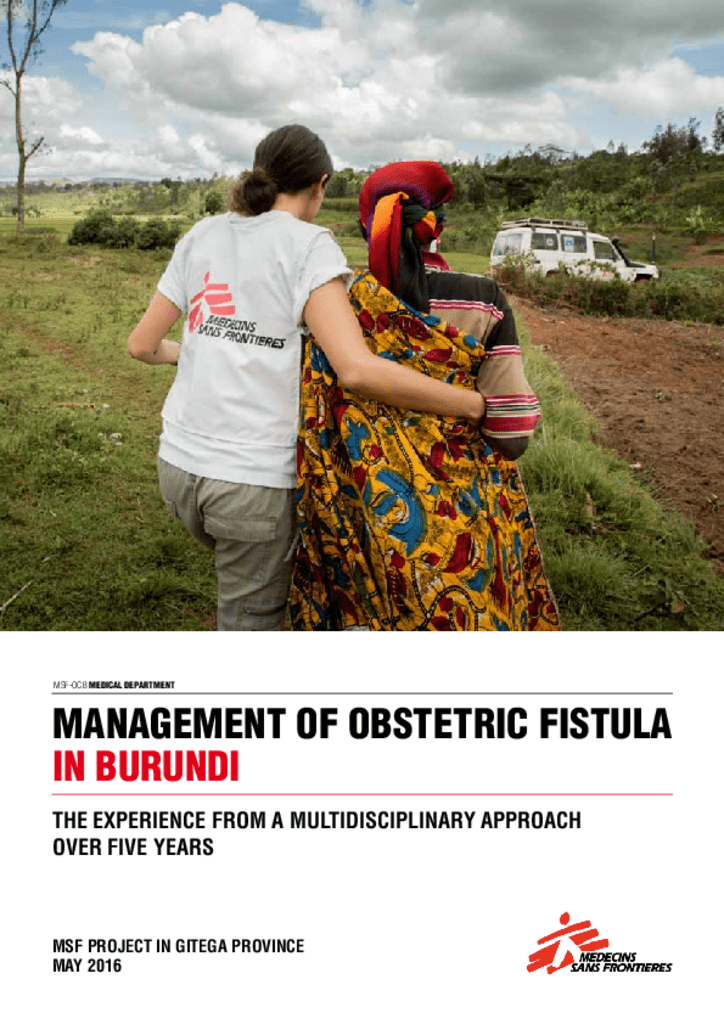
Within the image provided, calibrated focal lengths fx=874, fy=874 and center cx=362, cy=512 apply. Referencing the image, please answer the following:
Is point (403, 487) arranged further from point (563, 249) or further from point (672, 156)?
point (672, 156)

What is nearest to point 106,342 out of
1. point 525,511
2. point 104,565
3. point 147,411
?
point 147,411

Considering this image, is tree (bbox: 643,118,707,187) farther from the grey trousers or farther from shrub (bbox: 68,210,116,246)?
the grey trousers

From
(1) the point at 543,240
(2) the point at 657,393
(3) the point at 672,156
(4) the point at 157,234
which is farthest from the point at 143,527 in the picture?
(3) the point at 672,156

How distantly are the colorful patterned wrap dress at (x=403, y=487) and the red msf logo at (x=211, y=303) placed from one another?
160mm

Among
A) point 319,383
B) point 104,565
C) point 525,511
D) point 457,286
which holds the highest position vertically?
point 457,286

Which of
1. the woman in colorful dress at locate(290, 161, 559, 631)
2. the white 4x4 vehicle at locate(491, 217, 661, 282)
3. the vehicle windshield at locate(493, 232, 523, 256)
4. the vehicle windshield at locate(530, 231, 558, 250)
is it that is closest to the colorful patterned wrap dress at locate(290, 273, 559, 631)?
the woman in colorful dress at locate(290, 161, 559, 631)

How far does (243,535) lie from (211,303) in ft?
1.44

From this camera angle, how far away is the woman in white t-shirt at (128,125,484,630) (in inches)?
60.3

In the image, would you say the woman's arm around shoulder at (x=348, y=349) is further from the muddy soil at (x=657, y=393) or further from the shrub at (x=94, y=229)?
the shrub at (x=94, y=229)

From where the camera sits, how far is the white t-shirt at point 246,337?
1549mm

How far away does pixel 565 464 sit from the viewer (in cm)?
444
